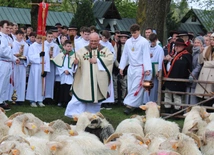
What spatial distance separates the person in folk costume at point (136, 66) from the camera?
1253cm

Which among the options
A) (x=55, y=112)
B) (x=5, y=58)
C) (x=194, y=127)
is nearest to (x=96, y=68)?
(x=55, y=112)

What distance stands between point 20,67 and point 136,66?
3.23m

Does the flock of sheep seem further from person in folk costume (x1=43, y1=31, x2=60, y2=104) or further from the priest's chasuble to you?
person in folk costume (x1=43, y1=31, x2=60, y2=104)

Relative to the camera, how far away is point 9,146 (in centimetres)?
577

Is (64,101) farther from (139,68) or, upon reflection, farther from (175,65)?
(175,65)

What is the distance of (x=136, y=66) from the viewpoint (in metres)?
12.7

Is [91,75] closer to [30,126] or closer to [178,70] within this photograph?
[178,70]

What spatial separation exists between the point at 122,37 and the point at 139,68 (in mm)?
1992

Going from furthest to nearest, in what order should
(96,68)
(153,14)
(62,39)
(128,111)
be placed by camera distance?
1. (153,14)
2. (62,39)
3. (128,111)
4. (96,68)

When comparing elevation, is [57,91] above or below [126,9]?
below

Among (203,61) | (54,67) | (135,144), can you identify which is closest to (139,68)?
(203,61)

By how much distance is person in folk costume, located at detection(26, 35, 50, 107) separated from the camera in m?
13.4

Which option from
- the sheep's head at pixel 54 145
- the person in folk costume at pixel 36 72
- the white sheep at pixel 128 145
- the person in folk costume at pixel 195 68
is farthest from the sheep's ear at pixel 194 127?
the person in folk costume at pixel 36 72

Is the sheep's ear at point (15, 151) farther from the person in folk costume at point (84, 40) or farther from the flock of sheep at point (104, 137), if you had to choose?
the person in folk costume at point (84, 40)
